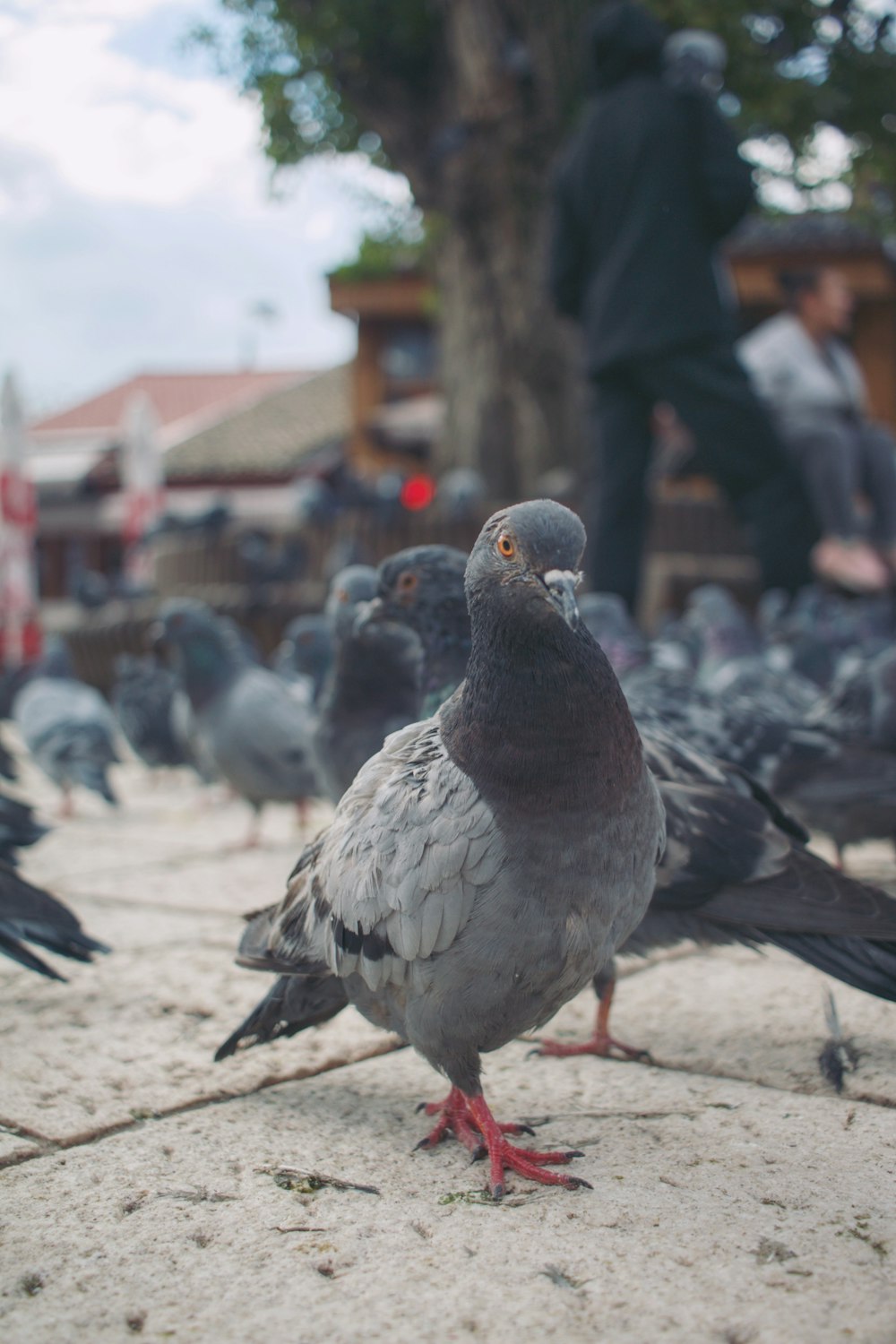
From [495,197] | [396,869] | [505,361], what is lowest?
[396,869]

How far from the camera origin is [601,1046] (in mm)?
2506

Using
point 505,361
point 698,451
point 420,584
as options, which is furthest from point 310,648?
point 505,361

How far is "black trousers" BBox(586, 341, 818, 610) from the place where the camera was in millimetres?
5922

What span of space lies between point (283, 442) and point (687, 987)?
107ft

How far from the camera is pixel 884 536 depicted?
767 centimetres

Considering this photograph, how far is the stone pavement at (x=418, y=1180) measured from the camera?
149 cm

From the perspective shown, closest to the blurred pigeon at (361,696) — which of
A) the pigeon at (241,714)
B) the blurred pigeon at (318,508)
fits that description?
the pigeon at (241,714)

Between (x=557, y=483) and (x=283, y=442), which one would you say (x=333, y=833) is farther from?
(x=283, y=442)

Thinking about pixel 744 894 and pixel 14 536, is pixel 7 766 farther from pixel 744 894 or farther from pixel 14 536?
pixel 14 536

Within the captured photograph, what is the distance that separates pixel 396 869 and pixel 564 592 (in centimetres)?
49

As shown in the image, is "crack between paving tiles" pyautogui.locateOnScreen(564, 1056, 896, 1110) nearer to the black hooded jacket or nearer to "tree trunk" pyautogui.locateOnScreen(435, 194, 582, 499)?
the black hooded jacket

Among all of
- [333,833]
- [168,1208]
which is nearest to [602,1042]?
[333,833]

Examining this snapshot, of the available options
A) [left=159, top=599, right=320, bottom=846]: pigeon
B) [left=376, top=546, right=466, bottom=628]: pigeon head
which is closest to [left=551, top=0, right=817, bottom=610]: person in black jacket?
[left=159, top=599, right=320, bottom=846]: pigeon

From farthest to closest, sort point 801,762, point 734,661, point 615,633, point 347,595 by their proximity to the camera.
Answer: point 734,661 < point 615,633 < point 347,595 < point 801,762
